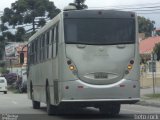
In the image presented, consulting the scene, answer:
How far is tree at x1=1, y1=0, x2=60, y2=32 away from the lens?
7750 centimetres

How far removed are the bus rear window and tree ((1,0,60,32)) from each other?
58088mm

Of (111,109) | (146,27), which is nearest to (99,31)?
(111,109)

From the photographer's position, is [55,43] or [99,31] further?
[55,43]

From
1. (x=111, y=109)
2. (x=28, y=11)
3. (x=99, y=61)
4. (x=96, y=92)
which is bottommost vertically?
(x=111, y=109)

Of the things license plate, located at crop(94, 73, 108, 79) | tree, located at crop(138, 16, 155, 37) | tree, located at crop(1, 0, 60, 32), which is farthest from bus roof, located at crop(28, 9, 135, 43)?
tree, located at crop(138, 16, 155, 37)

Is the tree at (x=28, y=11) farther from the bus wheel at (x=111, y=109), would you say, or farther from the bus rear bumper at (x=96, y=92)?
the bus rear bumper at (x=96, y=92)

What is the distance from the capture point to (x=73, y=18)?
62.9ft

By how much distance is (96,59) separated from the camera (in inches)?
742

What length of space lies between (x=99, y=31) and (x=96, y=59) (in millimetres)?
962

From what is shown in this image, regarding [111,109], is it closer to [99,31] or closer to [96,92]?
[96,92]

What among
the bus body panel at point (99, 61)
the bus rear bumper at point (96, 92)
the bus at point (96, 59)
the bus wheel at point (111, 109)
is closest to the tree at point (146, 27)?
the bus wheel at point (111, 109)

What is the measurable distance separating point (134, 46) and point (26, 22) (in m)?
60.2

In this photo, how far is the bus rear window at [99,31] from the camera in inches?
750

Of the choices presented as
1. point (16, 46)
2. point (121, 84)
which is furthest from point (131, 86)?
point (16, 46)
